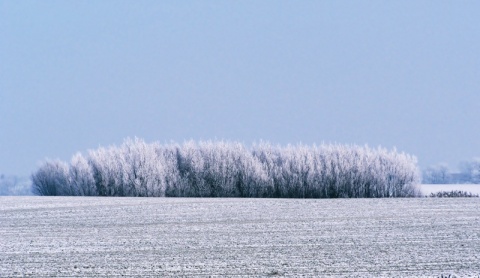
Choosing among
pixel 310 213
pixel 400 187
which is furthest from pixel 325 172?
pixel 310 213

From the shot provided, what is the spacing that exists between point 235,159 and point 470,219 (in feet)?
30.8

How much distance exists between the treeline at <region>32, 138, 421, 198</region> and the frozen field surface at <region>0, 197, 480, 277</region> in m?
3.86

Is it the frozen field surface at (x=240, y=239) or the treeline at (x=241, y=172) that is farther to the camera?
the treeline at (x=241, y=172)

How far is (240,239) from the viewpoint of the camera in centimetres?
1089

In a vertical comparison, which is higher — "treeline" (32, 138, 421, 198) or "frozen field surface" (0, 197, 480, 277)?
"treeline" (32, 138, 421, 198)

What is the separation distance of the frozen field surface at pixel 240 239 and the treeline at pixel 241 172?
386 cm

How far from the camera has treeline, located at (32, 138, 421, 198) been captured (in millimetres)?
21172

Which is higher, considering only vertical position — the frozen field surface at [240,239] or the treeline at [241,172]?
the treeline at [241,172]

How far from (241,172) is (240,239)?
1070cm

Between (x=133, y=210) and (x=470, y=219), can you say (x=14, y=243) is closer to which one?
(x=133, y=210)

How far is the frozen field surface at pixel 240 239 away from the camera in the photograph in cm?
855

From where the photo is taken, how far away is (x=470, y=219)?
13.9 meters

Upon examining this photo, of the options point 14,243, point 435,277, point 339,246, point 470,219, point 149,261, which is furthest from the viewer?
point 470,219

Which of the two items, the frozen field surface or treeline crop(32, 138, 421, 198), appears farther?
treeline crop(32, 138, 421, 198)
